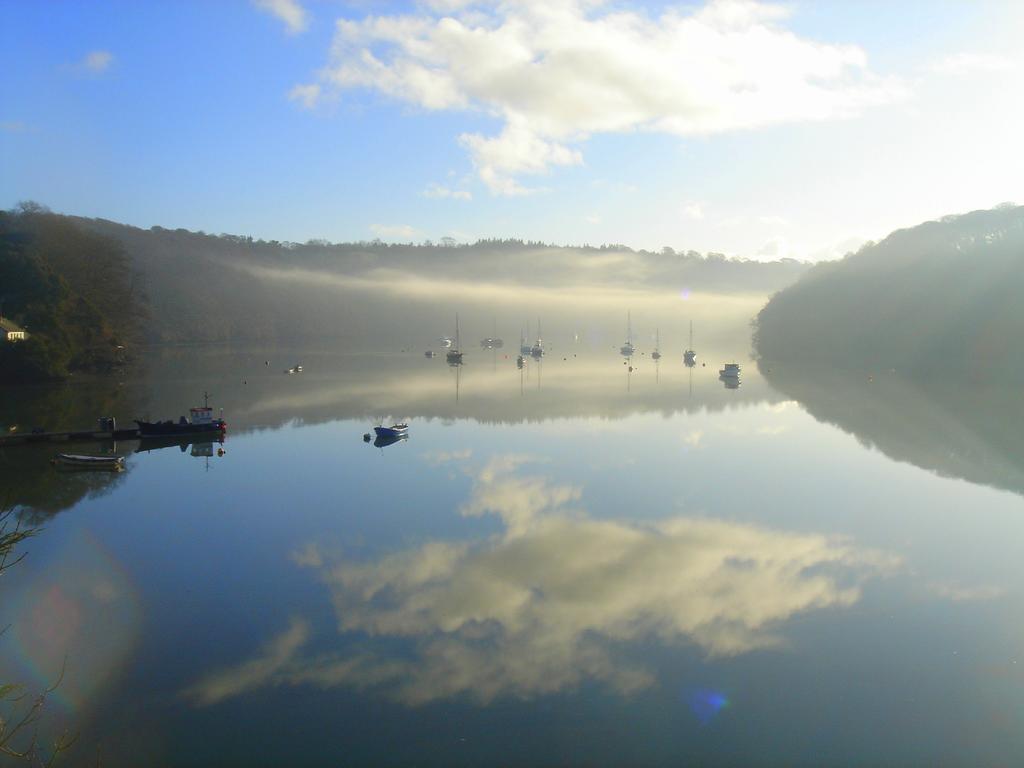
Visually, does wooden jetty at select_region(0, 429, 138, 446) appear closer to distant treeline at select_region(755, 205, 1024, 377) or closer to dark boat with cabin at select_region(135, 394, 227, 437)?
dark boat with cabin at select_region(135, 394, 227, 437)

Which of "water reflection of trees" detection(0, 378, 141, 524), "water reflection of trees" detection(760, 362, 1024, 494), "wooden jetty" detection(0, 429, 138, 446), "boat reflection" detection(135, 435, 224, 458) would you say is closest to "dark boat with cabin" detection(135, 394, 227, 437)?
"boat reflection" detection(135, 435, 224, 458)

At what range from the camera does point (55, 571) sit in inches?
669

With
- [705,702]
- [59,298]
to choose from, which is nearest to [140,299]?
[59,298]

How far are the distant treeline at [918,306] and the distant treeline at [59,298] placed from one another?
240ft

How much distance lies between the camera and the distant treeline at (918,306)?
232ft

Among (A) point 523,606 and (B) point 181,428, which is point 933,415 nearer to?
(A) point 523,606

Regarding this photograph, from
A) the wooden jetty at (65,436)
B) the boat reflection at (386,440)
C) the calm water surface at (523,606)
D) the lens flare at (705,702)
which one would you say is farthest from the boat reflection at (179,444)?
the lens flare at (705,702)

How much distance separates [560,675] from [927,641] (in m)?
6.68

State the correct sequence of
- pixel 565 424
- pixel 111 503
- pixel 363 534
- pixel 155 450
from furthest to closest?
pixel 565 424 < pixel 155 450 < pixel 111 503 < pixel 363 534

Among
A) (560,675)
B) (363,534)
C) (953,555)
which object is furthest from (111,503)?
(953,555)

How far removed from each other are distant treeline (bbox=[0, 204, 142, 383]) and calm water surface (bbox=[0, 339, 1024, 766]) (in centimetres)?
2624

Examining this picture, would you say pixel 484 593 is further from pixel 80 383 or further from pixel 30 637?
pixel 80 383

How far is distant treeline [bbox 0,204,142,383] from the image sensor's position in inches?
2136

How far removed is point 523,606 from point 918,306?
257ft
